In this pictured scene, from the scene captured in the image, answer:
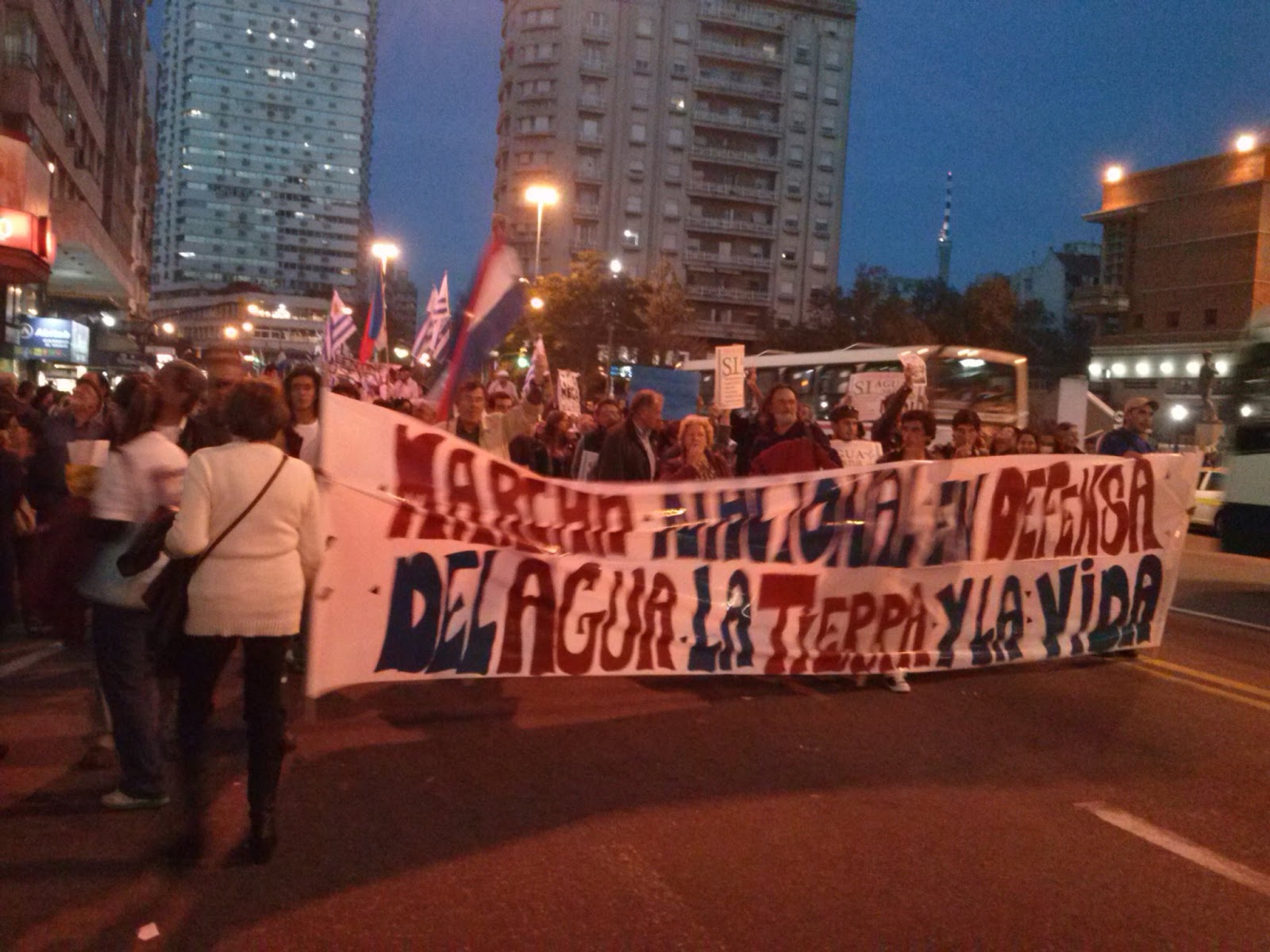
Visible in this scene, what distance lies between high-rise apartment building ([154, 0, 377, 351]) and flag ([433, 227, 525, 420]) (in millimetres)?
179724

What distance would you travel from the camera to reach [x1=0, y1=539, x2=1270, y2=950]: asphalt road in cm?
395

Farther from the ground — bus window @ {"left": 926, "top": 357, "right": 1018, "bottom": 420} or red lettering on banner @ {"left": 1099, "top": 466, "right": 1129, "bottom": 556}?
bus window @ {"left": 926, "top": 357, "right": 1018, "bottom": 420}

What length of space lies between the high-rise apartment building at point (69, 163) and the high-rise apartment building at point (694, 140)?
2751 centimetres

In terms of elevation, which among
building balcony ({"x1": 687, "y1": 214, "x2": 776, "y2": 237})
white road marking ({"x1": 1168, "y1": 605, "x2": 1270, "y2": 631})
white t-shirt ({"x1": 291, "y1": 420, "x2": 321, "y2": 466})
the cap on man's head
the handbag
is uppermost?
building balcony ({"x1": 687, "y1": 214, "x2": 776, "y2": 237})

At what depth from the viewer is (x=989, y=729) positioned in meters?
6.59

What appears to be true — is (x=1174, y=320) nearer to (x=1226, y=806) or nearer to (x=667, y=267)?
(x=667, y=267)

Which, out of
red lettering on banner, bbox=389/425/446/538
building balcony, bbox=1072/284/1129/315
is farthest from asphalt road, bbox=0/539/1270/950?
building balcony, bbox=1072/284/1129/315

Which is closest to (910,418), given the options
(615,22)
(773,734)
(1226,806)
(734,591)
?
(734,591)

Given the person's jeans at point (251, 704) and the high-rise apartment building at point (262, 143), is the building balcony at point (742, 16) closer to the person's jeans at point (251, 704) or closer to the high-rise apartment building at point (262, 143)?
the person's jeans at point (251, 704)

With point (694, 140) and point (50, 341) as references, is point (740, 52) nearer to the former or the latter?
point (694, 140)

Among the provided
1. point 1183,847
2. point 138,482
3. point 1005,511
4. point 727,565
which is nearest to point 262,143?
point 1005,511

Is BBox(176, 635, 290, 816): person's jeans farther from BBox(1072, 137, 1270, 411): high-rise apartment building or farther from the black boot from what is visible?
BBox(1072, 137, 1270, 411): high-rise apartment building

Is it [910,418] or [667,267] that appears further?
[667,267]

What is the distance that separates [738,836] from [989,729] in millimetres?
2374
